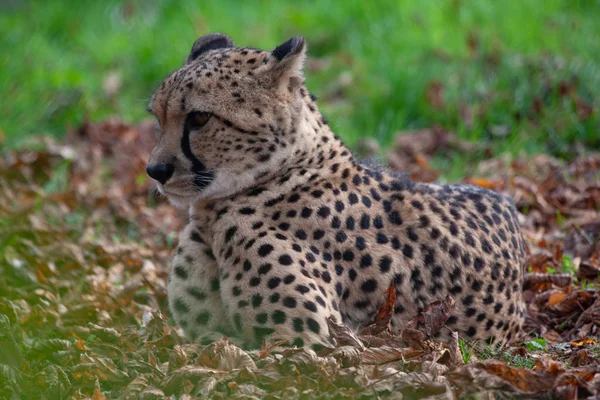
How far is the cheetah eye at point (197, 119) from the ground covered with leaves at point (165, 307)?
3.51 feet

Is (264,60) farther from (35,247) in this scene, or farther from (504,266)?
(35,247)

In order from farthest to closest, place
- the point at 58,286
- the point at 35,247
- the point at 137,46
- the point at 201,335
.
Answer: the point at 137,46, the point at 35,247, the point at 58,286, the point at 201,335

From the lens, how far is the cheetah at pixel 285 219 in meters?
4.58

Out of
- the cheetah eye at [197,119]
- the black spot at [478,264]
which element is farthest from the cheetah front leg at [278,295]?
the black spot at [478,264]

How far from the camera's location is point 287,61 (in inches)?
186

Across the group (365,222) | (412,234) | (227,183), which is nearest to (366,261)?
(365,222)

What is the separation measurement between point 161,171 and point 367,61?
6.17 meters

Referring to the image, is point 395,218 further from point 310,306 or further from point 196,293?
point 196,293

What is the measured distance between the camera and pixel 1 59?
32.3 feet

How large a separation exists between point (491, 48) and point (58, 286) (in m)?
5.69

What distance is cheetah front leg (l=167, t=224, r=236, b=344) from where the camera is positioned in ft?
15.4

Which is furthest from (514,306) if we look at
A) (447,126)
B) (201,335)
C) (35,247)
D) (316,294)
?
(447,126)

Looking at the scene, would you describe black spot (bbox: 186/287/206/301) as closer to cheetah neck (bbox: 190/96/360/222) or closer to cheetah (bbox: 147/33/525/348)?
cheetah (bbox: 147/33/525/348)

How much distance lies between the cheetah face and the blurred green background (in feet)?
11.3
